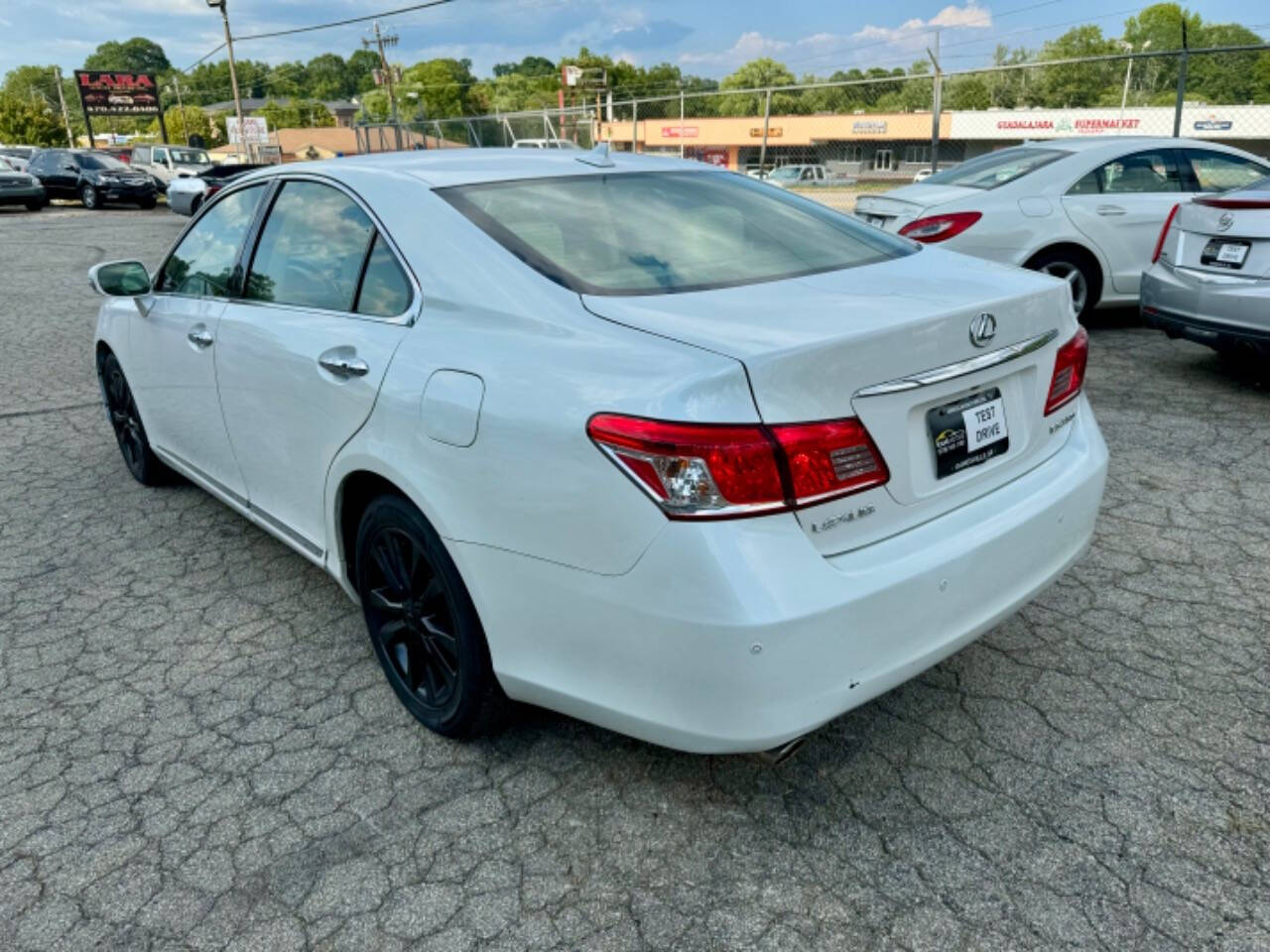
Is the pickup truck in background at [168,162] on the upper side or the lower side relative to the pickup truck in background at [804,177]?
upper

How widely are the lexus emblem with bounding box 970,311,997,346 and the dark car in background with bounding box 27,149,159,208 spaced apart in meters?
26.7

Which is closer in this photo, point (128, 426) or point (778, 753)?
point (778, 753)

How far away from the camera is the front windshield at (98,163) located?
981 inches

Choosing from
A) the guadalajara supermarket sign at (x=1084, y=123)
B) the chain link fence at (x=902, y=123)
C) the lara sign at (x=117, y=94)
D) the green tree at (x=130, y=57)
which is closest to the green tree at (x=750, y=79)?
the chain link fence at (x=902, y=123)

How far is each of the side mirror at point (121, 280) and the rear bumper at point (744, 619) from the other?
100 inches

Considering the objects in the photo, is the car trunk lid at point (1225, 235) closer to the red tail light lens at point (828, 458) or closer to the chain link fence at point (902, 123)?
the red tail light lens at point (828, 458)

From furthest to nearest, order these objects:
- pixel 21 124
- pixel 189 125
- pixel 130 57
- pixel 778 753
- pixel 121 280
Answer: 1. pixel 130 57
2. pixel 189 125
3. pixel 21 124
4. pixel 121 280
5. pixel 778 753

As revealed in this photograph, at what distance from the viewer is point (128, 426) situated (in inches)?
187

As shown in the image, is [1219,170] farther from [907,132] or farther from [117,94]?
[117,94]

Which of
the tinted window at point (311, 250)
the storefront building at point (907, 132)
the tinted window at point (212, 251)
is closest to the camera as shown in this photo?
the tinted window at point (311, 250)

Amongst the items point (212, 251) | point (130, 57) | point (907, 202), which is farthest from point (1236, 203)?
point (130, 57)

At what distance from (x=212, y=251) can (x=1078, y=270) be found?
6.07 meters

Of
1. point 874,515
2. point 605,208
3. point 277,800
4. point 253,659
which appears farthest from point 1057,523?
point 253,659

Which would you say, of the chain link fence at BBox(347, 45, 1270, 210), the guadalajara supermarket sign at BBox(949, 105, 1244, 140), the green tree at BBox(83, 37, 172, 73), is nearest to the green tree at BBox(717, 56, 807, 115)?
the chain link fence at BBox(347, 45, 1270, 210)
